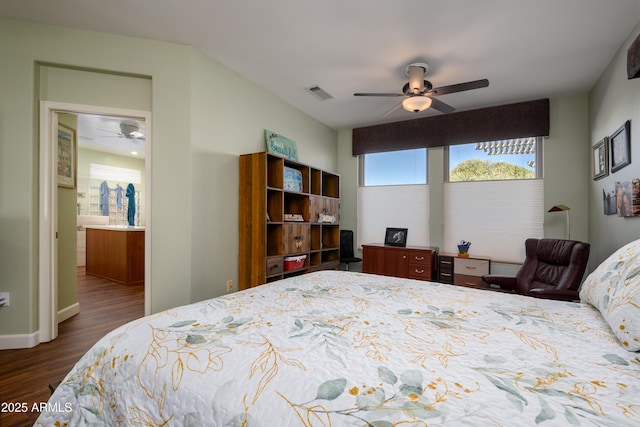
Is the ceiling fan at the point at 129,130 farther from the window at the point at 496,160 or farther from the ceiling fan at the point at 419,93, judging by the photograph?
the window at the point at 496,160

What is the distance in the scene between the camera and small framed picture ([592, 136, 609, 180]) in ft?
9.72

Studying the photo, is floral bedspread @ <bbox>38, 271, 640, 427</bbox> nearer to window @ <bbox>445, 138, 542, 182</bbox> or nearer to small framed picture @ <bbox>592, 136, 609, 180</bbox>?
small framed picture @ <bbox>592, 136, 609, 180</bbox>

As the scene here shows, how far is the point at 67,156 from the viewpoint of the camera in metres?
3.30

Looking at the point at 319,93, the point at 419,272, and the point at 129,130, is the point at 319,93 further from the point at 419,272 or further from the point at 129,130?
the point at 129,130

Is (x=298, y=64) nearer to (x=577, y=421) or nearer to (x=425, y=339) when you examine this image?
(x=425, y=339)

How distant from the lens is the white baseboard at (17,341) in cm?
245

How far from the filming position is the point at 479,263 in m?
3.88

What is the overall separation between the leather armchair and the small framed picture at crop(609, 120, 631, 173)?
781 millimetres

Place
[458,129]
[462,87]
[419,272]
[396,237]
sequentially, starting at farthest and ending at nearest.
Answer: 1. [396,237]
2. [458,129]
3. [419,272]
4. [462,87]

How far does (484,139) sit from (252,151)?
318 cm

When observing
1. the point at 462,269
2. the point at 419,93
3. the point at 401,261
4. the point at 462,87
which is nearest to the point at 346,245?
the point at 401,261

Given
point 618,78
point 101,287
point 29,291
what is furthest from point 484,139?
point 101,287

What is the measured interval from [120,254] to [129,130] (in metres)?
2.08

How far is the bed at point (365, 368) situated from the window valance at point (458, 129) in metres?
3.25
